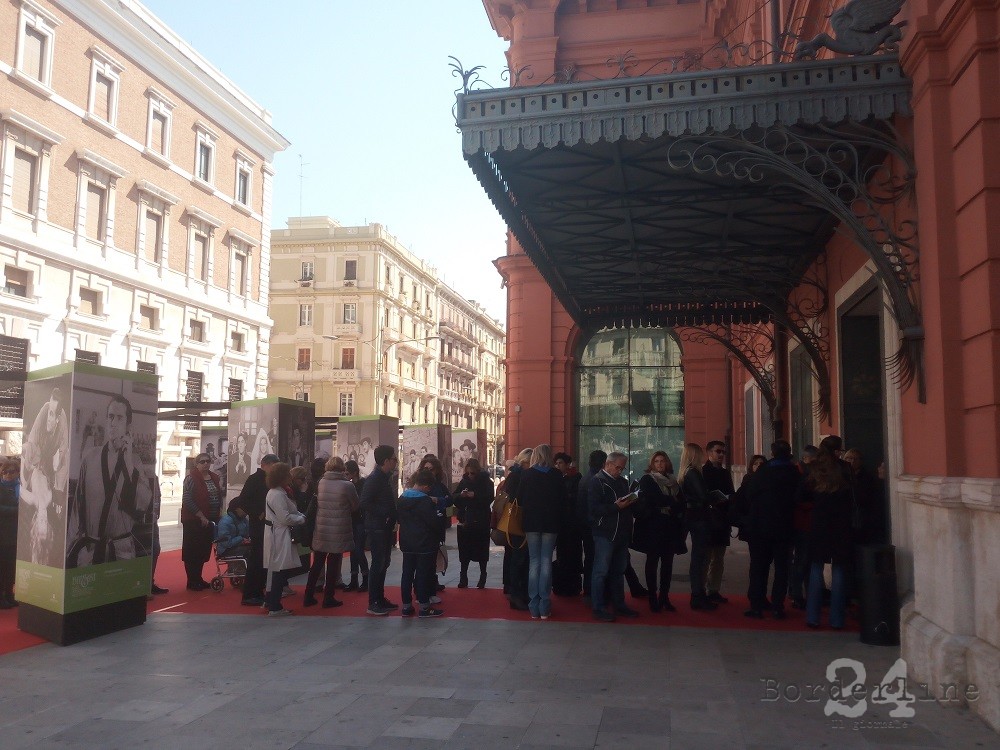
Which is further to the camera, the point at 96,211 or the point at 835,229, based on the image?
the point at 96,211

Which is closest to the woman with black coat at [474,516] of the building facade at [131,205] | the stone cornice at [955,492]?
the stone cornice at [955,492]

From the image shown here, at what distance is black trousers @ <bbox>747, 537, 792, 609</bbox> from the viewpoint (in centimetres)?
888

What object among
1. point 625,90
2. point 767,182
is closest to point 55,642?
point 625,90

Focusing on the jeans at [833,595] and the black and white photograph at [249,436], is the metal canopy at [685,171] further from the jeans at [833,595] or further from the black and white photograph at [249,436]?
the black and white photograph at [249,436]

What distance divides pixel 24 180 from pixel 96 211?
310 centimetres

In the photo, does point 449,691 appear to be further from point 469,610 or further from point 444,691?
point 469,610

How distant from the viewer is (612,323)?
55.8 ft

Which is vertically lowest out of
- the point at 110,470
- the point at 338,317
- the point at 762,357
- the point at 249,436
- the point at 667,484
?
the point at 667,484

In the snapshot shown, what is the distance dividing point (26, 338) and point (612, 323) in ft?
55.6

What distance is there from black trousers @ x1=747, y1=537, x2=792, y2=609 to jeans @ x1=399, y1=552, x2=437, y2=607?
3425 millimetres

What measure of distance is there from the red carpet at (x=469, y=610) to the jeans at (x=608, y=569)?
22 centimetres

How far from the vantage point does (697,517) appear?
946 centimetres

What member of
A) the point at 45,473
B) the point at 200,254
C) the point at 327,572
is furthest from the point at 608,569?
the point at 200,254

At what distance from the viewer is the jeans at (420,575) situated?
30.5 ft
